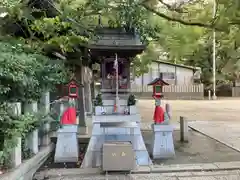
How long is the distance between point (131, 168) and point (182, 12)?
9.00 ft

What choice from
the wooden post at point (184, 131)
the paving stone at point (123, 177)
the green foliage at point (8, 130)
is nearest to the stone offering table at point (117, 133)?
the paving stone at point (123, 177)

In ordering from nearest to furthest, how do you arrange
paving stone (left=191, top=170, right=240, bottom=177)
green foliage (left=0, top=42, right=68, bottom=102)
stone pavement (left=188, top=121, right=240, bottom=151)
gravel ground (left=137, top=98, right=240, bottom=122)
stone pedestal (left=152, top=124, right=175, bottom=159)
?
green foliage (left=0, top=42, right=68, bottom=102) < paving stone (left=191, top=170, right=240, bottom=177) < stone pedestal (left=152, top=124, right=175, bottom=159) < stone pavement (left=188, top=121, right=240, bottom=151) < gravel ground (left=137, top=98, right=240, bottom=122)

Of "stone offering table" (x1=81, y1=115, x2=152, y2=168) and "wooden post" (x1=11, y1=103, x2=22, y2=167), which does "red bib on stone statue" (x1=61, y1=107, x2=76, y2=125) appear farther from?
"wooden post" (x1=11, y1=103, x2=22, y2=167)

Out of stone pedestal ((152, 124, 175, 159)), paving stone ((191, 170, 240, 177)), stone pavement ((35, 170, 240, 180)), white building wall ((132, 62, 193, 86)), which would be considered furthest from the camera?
white building wall ((132, 62, 193, 86))

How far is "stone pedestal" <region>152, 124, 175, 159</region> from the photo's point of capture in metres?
5.54

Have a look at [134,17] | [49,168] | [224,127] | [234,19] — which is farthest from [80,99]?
[234,19]

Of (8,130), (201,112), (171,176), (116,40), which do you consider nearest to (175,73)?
(201,112)

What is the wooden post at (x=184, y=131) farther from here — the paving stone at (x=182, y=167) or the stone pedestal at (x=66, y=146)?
the stone pedestal at (x=66, y=146)

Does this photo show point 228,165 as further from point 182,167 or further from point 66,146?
point 66,146

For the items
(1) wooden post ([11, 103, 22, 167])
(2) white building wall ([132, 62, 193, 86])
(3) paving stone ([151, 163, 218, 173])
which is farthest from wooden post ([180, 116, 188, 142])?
(2) white building wall ([132, 62, 193, 86])

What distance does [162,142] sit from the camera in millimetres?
5562

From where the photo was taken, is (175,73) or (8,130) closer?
(8,130)

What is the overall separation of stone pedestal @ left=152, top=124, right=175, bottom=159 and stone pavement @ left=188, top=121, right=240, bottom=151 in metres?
1.82

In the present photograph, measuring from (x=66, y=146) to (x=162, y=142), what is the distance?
6.23ft
